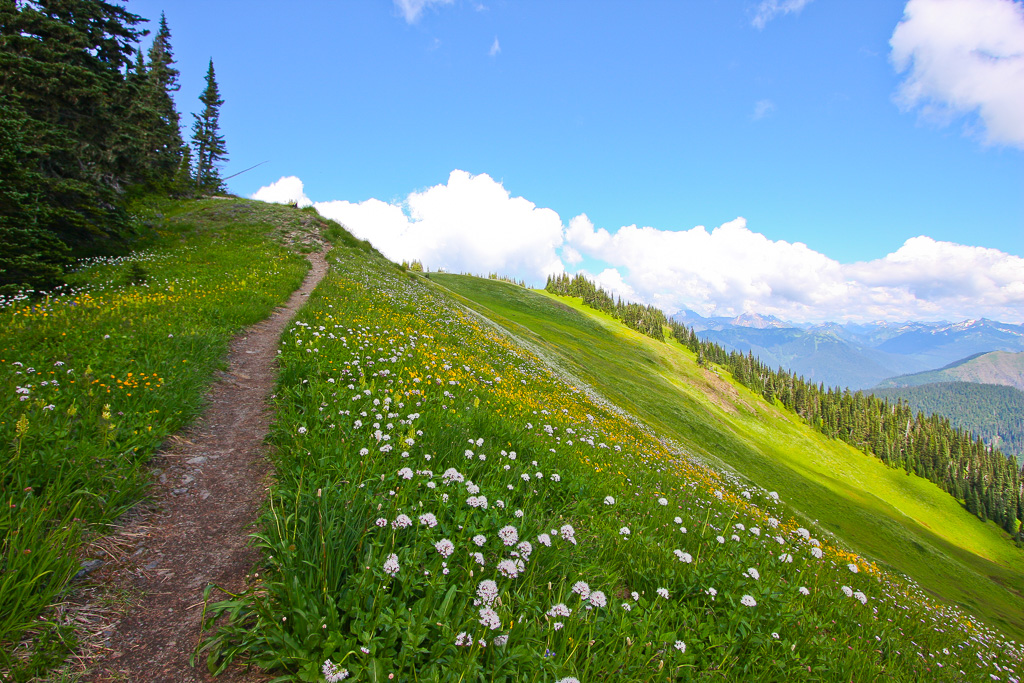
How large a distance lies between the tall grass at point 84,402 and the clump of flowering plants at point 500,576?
1362 millimetres

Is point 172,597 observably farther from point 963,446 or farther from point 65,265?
point 963,446

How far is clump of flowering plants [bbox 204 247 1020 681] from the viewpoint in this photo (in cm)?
268

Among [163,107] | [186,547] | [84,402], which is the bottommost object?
[186,547]

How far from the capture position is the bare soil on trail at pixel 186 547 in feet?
8.64

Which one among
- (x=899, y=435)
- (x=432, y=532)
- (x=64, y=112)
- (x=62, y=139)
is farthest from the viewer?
(x=899, y=435)

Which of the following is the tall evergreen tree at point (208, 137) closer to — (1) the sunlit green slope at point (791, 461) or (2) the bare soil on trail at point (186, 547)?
(1) the sunlit green slope at point (791, 461)

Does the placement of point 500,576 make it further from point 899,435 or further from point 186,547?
point 899,435

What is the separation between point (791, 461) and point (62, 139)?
81.3 meters

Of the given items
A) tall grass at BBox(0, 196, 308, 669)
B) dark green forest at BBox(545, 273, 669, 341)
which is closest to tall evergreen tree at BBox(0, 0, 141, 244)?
tall grass at BBox(0, 196, 308, 669)

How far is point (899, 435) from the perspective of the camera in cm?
10044

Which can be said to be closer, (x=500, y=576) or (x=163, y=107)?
(x=500, y=576)

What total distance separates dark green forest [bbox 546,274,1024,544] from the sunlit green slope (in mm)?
6349

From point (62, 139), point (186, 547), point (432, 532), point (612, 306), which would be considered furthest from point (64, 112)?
point (612, 306)

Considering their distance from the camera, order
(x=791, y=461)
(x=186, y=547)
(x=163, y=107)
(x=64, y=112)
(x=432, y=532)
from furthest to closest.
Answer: (x=791, y=461), (x=163, y=107), (x=64, y=112), (x=186, y=547), (x=432, y=532)
